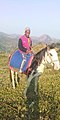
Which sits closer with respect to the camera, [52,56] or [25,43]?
[52,56]

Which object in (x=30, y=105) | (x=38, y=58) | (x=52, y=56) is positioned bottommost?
(x=30, y=105)

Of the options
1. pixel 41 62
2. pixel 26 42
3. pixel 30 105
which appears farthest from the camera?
pixel 26 42

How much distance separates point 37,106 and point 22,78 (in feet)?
8.63

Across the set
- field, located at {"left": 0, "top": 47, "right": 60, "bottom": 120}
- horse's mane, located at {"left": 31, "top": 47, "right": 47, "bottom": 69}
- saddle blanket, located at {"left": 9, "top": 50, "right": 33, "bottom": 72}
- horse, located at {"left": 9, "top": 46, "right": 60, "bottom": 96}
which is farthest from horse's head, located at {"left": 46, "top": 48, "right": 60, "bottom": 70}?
field, located at {"left": 0, "top": 47, "right": 60, "bottom": 120}

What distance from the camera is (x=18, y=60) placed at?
11.5m

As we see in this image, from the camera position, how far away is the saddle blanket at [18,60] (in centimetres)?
1092

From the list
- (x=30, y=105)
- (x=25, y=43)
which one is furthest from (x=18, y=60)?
(x=30, y=105)

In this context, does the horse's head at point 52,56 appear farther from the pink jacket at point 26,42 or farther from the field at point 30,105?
the field at point 30,105

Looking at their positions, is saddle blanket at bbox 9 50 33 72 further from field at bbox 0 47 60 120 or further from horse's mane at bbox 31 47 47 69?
field at bbox 0 47 60 120

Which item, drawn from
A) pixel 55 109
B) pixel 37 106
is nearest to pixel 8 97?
pixel 37 106

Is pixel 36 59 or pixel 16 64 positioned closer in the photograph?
pixel 36 59

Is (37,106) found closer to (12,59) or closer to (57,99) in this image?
(57,99)

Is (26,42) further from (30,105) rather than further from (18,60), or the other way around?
Result: (30,105)

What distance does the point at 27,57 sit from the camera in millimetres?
11008
